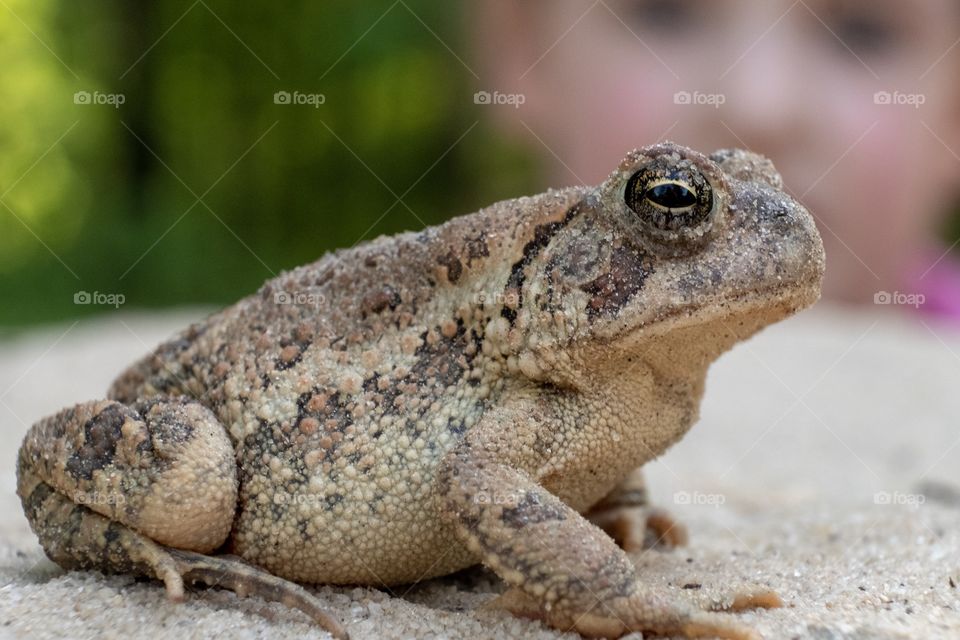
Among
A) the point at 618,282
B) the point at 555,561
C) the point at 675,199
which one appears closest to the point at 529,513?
the point at 555,561

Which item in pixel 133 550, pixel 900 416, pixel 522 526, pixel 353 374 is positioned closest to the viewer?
pixel 522 526

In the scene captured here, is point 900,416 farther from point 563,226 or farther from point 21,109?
point 21,109

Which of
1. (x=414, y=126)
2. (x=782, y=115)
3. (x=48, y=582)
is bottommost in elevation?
(x=48, y=582)

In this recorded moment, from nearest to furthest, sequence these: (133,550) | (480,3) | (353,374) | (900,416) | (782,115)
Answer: (133,550), (353,374), (782,115), (900,416), (480,3)

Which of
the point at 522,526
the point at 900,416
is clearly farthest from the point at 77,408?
the point at 900,416

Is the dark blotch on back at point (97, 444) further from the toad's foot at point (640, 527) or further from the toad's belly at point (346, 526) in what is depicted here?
the toad's foot at point (640, 527)

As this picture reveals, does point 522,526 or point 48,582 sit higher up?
point 522,526
